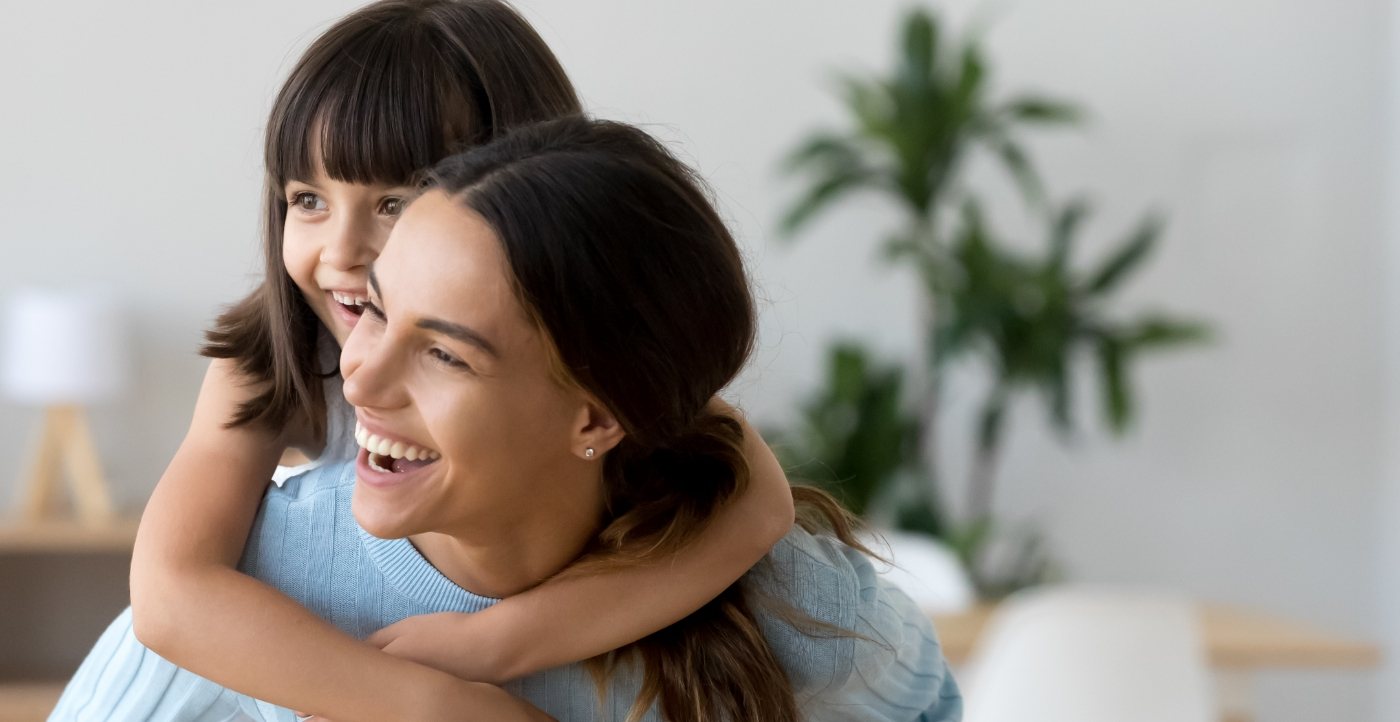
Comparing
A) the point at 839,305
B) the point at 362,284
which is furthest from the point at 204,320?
the point at 362,284

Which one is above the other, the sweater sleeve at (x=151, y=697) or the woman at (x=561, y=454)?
the woman at (x=561, y=454)

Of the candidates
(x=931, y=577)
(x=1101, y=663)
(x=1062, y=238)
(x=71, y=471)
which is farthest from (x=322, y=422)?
(x=1062, y=238)

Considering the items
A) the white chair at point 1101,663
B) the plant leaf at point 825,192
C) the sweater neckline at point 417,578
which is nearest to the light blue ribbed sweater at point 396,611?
the sweater neckline at point 417,578

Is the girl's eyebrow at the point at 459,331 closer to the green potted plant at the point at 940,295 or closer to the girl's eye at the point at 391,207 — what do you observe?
the girl's eye at the point at 391,207

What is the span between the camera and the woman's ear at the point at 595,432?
3.78 ft

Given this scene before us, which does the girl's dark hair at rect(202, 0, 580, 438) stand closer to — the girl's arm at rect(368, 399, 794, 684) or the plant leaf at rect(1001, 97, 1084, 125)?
the girl's arm at rect(368, 399, 794, 684)

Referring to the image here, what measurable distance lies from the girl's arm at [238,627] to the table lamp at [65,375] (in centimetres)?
287

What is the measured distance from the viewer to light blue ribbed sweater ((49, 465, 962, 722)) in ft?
4.21

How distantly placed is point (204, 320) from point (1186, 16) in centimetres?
334

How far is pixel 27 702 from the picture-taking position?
3.82m

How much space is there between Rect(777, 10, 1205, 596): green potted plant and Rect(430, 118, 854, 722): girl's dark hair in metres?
2.74

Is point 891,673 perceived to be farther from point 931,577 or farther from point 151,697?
point 931,577

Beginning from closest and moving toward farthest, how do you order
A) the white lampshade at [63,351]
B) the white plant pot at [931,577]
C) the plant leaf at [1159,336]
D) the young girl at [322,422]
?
the young girl at [322,422] → the white plant pot at [931,577] → the white lampshade at [63,351] → the plant leaf at [1159,336]

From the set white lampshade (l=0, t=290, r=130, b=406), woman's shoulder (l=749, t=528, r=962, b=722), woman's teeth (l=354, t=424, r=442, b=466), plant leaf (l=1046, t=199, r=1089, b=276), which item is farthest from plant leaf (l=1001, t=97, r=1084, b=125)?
woman's teeth (l=354, t=424, r=442, b=466)
